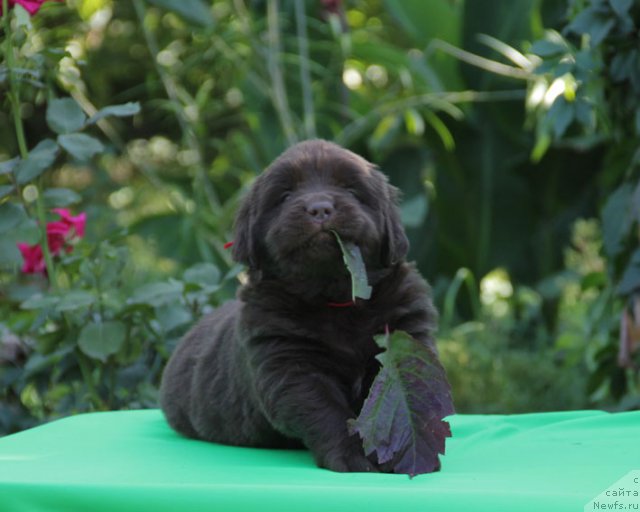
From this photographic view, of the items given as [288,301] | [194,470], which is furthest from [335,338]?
[194,470]

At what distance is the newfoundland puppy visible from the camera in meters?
2.55

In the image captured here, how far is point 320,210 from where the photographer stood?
99.3 inches

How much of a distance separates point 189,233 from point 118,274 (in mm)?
2140

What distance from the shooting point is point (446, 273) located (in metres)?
7.24

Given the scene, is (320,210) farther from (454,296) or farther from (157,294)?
(454,296)

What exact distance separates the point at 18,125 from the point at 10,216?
397mm

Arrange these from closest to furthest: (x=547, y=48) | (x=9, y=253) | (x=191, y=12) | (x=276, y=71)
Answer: (x=9, y=253) < (x=547, y=48) < (x=276, y=71) < (x=191, y=12)

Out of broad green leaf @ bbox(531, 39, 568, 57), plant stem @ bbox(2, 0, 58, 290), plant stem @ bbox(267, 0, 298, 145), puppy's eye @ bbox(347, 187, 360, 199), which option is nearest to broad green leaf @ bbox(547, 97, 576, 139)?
broad green leaf @ bbox(531, 39, 568, 57)

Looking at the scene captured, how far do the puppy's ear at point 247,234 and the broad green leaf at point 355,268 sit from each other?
29 centimetres

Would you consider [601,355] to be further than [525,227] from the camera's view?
No

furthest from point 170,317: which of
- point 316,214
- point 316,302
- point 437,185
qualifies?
point 437,185

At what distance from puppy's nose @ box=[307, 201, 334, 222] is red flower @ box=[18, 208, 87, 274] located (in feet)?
5.75

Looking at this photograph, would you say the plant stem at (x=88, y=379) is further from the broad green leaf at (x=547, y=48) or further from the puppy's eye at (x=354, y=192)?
the broad green leaf at (x=547, y=48)

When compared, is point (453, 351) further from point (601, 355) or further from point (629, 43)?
point (629, 43)
